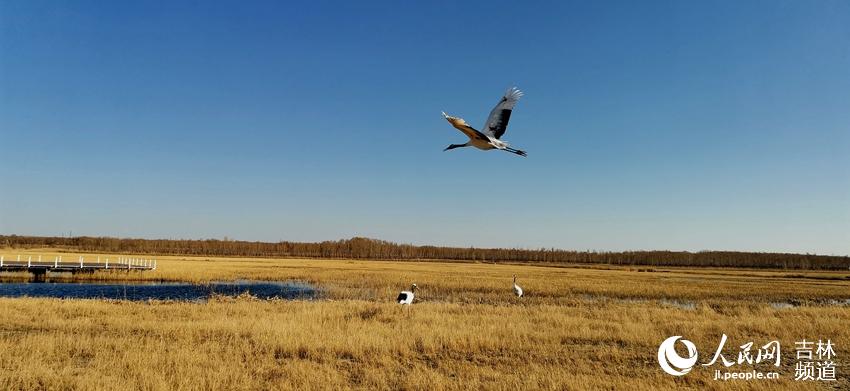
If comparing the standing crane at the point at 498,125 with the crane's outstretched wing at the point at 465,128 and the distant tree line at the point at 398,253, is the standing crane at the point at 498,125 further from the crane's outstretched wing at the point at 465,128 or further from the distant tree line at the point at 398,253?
the distant tree line at the point at 398,253

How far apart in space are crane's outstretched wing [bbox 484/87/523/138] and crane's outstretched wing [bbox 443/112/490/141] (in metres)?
0.75

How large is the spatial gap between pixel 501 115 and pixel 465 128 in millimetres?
1453

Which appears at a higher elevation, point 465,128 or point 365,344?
point 465,128

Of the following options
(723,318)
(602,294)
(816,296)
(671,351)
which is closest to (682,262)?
(816,296)

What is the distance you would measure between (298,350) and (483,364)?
405 centimetres

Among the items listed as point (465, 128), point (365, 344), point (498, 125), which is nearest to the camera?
point (465, 128)

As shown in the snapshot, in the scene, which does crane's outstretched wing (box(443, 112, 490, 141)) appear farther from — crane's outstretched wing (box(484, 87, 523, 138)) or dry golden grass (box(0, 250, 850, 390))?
dry golden grass (box(0, 250, 850, 390))

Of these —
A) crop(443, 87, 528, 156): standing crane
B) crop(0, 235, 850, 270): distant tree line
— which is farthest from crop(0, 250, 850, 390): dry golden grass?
crop(0, 235, 850, 270): distant tree line

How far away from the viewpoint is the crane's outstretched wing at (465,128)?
20.8 ft

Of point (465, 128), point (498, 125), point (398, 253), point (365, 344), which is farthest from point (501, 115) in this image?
point (398, 253)

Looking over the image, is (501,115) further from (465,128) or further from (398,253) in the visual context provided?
(398,253)

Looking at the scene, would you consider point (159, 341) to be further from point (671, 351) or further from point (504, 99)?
point (671, 351)

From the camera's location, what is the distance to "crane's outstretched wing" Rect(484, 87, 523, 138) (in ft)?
25.7

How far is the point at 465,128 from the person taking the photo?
664cm
